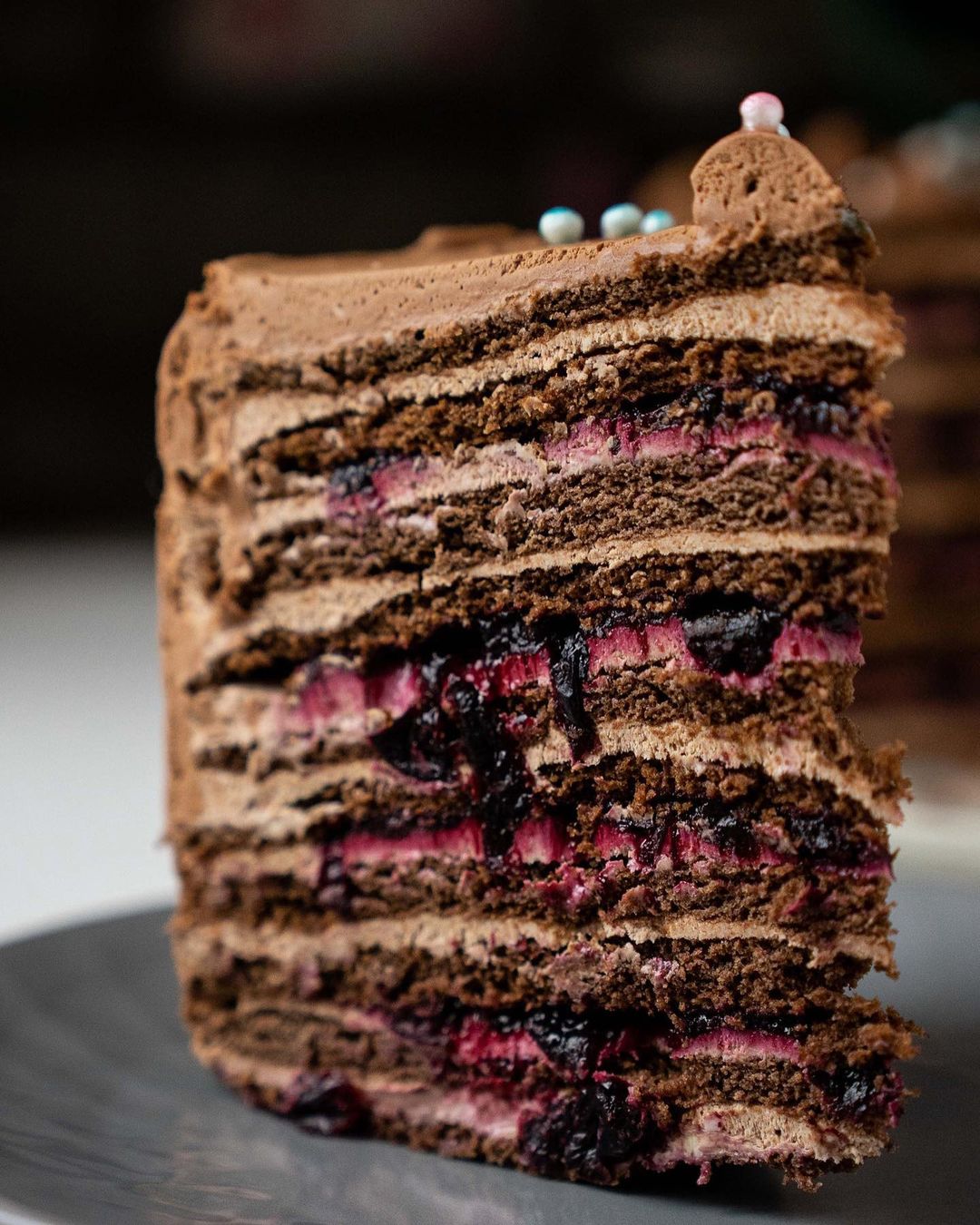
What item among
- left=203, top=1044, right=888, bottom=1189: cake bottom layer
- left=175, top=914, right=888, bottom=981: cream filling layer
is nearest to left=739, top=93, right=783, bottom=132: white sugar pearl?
left=175, top=914, right=888, bottom=981: cream filling layer

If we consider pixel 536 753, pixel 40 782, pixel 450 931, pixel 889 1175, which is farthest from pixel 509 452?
pixel 40 782

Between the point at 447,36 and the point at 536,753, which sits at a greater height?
the point at 447,36

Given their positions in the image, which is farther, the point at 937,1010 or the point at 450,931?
the point at 937,1010

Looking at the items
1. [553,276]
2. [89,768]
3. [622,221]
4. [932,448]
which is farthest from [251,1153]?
[932,448]

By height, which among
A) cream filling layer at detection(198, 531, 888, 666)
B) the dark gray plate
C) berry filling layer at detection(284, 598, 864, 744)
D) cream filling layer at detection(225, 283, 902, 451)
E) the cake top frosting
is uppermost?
the cake top frosting

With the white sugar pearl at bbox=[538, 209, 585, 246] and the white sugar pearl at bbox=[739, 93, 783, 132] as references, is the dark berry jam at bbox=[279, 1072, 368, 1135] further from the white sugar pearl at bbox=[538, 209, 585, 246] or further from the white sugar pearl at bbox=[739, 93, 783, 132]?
the white sugar pearl at bbox=[739, 93, 783, 132]

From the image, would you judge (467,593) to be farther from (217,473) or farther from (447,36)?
(447,36)
